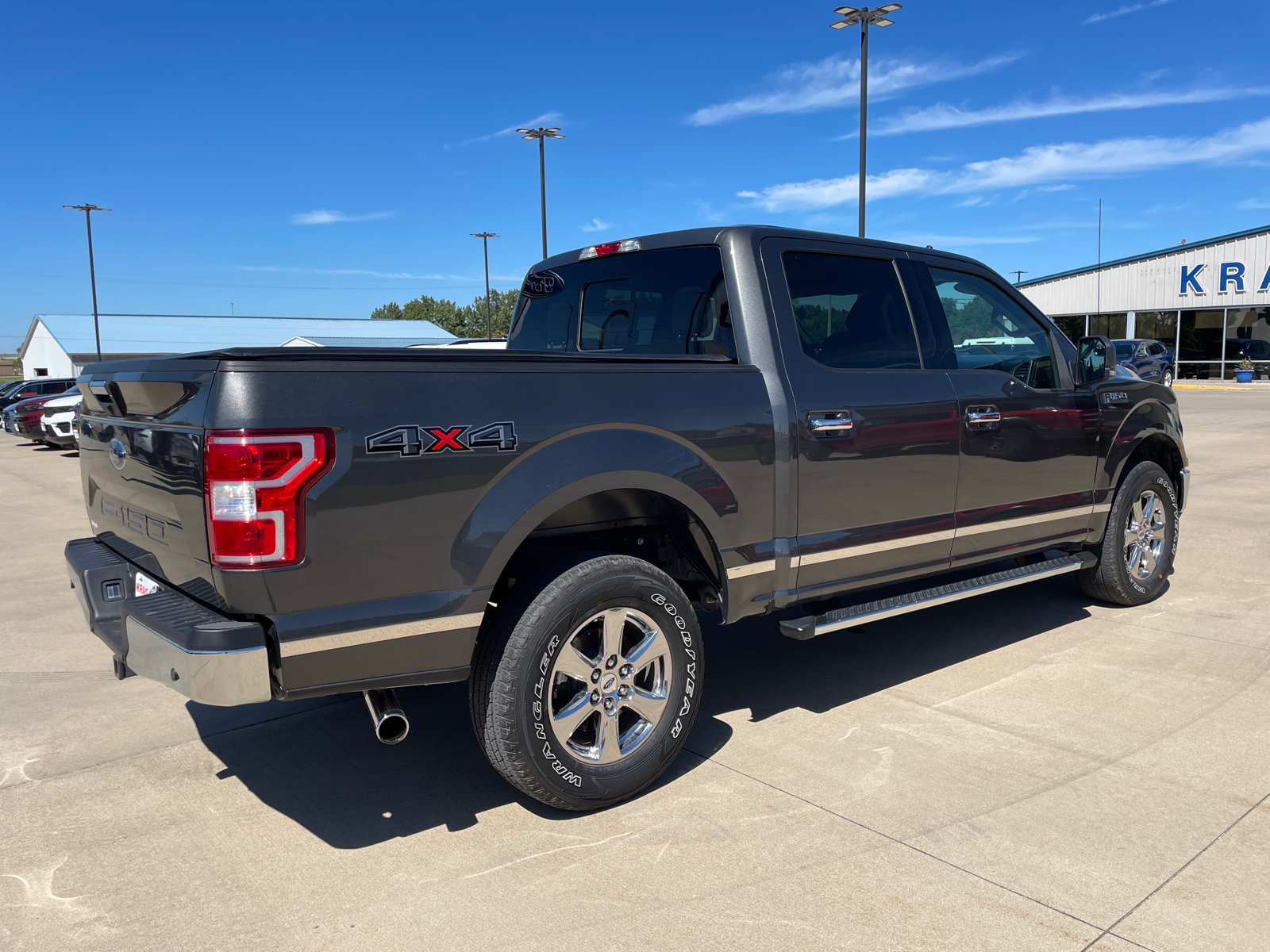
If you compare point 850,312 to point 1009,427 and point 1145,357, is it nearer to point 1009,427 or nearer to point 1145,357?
point 1009,427

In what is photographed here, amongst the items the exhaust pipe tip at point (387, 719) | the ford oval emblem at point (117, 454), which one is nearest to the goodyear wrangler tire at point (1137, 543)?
the exhaust pipe tip at point (387, 719)

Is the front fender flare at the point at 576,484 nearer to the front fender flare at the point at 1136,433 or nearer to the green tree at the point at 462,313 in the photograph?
the front fender flare at the point at 1136,433

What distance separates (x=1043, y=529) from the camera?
501 centimetres

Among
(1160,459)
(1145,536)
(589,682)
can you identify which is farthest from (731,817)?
(1160,459)

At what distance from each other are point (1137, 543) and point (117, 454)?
5.35 m

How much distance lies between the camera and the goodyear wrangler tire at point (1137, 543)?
5559 millimetres

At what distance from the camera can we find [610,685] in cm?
332

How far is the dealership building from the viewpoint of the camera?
3597 centimetres

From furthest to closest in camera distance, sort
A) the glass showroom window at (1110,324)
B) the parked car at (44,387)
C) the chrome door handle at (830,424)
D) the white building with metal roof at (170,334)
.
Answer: the white building with metal roof at (170,334) < the glass showroom window at (1110,324) < the parked car at (44,387) < the chrome door handle at (830,424)

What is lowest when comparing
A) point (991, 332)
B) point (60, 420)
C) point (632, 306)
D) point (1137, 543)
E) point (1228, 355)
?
point (1137, 543)

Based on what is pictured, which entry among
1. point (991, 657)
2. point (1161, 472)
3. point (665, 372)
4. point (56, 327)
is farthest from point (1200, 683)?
point (56, 327)

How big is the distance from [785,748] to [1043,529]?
2074mm

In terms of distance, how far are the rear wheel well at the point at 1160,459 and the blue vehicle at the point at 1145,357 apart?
27.2 metres

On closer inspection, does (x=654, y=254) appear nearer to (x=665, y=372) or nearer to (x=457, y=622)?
(x=665, y=372)
